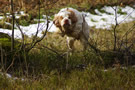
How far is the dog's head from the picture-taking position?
13.1 ft

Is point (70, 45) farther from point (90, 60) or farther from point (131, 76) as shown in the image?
point (131, 76)

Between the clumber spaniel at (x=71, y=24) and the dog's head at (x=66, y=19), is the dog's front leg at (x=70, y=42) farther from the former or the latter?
the dog's head at (x=66, y=19)

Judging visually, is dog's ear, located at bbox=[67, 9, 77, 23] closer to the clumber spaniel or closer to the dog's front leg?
the clumber spaniel

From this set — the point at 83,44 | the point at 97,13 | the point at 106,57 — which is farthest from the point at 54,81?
the point at 97,13

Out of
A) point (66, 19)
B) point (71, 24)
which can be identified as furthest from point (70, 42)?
point (66, 19)

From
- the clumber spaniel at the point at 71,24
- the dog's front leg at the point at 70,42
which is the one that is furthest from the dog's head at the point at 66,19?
the dog's front leg at the point at 70,42

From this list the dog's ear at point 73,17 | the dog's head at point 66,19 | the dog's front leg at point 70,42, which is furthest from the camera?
the dog's front leg at point 70,42

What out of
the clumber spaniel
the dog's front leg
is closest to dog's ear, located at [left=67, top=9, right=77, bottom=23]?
the clumber spaniel

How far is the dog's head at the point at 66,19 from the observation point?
400cm

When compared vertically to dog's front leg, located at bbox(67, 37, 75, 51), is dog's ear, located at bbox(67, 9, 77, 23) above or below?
above

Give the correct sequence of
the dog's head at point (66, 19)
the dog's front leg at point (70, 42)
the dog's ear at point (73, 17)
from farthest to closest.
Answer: the dog's front leg at point (70, 42)
the dog's ear at point (73, 17)
the dog's head at point (66, 19)

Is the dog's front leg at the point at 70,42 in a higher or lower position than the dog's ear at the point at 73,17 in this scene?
lower

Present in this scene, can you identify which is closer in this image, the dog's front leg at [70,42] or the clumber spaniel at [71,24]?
the clumber spaniel at [71,24]

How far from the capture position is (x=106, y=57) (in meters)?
3.36
